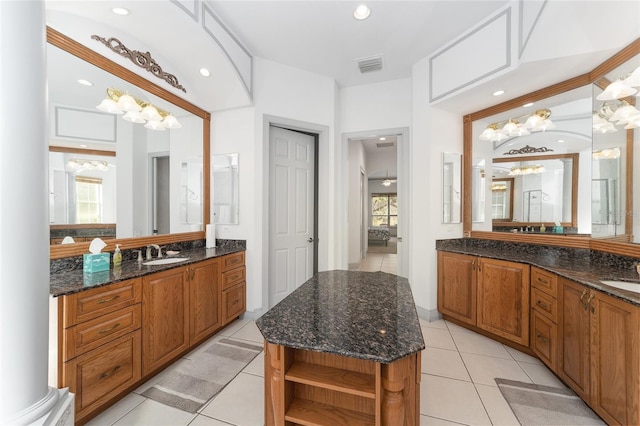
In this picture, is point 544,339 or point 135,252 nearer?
point 544,339

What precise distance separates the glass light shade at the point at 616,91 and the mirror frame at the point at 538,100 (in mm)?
172

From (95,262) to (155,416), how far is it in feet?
3.92

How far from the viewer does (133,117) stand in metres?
2.43

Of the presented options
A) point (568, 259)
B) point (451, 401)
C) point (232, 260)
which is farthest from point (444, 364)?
point (232, 260)

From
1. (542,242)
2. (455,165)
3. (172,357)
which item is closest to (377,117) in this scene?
(455,165)

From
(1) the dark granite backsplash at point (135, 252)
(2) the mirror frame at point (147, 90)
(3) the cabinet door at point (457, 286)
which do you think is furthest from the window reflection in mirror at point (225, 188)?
(3) the cabinet door at point (457, 286)

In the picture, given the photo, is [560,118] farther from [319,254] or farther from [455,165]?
[319,254]

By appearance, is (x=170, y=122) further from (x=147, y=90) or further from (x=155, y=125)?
(x=147, y=90)

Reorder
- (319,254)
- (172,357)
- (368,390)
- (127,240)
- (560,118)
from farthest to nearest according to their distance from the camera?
1. (319,254)
2. (560,118)
3. (127,240)
4. (172,357)
5. (368,390)

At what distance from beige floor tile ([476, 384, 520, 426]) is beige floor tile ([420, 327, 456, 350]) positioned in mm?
610

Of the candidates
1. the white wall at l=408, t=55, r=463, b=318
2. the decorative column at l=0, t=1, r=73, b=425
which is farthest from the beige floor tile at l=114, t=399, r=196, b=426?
the white wall at l=408, t=55, r=463, b=318

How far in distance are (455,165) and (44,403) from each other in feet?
13.1

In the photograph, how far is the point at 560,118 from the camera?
2.66 meters

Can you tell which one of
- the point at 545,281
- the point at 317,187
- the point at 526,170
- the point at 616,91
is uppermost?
the point at 616,91
